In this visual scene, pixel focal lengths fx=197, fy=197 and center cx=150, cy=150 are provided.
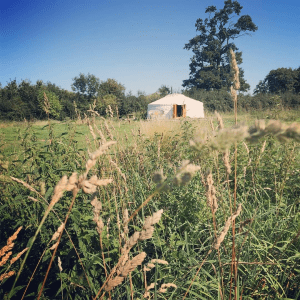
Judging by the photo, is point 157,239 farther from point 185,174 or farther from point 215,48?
point 215,48

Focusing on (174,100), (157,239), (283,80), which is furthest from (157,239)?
(283,80)

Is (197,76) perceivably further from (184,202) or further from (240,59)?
(184,202)

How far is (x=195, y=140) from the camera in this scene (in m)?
0.44

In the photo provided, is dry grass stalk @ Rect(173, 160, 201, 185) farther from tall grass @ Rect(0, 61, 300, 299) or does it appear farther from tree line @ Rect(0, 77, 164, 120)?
tree line @ Rect(0, 77, 164, 120)

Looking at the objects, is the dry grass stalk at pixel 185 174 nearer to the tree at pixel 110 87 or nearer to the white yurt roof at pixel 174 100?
the white yurt roof at pixel 174 100

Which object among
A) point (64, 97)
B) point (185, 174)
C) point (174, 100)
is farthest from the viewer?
point (64, 97)

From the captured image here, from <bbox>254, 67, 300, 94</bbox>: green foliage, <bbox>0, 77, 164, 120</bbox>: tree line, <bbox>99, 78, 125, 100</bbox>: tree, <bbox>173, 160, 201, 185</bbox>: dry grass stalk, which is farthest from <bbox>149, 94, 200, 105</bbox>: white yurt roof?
<bbox>173, 160, 201, 185</bbox>: dry grass stalk

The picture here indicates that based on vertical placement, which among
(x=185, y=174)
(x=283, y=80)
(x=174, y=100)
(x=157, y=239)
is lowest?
(x=157, y=239)

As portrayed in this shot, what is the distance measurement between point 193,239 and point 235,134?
1.49 meters

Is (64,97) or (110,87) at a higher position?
(110,87)

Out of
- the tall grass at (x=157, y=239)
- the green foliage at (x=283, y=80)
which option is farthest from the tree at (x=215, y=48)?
the tall grass at (x=157, y=239)

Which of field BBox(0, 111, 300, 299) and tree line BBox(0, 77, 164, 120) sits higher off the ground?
tree line BBox(0, 77, 164, 120)

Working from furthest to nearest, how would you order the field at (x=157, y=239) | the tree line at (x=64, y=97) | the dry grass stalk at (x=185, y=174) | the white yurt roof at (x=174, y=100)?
the white yurt roof at (x=174, y=100) < the tree line at (x=64, y=97) < the field at (x=157, y=239) < the dry grass stalk at (x=185, y=174)

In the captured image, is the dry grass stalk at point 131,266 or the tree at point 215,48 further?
the tree at point 215,48
